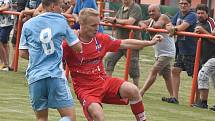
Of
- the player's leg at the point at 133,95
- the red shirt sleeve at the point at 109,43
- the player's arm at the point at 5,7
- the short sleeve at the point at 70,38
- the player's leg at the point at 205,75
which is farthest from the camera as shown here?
the player's arm at the point at 5,7

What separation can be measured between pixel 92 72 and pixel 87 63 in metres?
0.12

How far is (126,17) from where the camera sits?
14469 mm

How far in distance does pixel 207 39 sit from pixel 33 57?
5714mm

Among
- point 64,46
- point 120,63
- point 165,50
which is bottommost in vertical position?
point 120,63

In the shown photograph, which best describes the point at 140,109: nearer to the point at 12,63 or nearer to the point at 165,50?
the point at 165,50

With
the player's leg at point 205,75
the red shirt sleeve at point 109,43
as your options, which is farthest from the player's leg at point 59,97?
the player's leg at point 205,75

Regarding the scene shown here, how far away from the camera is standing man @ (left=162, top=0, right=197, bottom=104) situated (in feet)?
43.9

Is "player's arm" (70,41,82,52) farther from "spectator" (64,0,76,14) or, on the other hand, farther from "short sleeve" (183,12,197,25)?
"spectator" (64,0,76,14)

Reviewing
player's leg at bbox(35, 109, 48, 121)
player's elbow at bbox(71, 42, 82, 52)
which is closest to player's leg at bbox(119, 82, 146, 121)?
player's elbow at bbox(71, 42, 82, 52)

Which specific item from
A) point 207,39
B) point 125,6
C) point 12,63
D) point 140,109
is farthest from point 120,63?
point 140,109

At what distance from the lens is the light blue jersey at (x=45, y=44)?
795 cm

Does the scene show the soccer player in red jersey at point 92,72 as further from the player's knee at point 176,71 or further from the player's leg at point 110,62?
the player's leg at point 110,62

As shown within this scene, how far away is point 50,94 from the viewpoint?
8.00 m

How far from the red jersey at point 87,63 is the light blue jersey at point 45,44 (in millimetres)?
971
